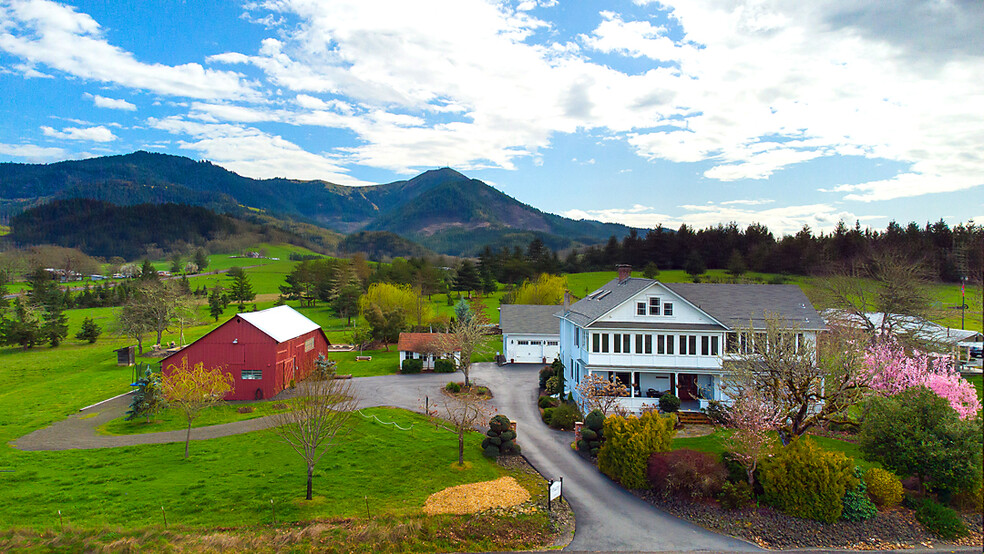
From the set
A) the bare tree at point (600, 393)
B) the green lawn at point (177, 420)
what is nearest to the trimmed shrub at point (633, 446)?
the bare tree at point (600, 393)

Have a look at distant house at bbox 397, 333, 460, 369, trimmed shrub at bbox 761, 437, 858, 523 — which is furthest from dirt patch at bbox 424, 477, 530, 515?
distant house at bbox 397, 333, 460, 369

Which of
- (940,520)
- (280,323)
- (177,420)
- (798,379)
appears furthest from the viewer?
(280,323)

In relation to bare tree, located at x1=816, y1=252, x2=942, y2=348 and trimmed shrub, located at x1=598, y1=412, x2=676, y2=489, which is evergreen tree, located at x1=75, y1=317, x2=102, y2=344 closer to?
trimmed shrub, located at x1=598, y1=412, x2=676, y2=489

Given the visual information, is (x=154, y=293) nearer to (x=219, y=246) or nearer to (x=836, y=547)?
(x=836, y=547)

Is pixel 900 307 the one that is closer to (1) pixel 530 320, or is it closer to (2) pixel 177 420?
(1) pixel 530 320

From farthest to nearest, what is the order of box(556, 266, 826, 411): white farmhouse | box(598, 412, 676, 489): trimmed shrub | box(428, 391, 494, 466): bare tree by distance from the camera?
box(556, 266, 826, 411): white farmhouse → box(428, 391, 494, 466): bare tree → box(598, 412, 676, 489): trimmed shrub

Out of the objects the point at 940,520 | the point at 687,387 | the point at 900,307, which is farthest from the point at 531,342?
the point at 940,520
